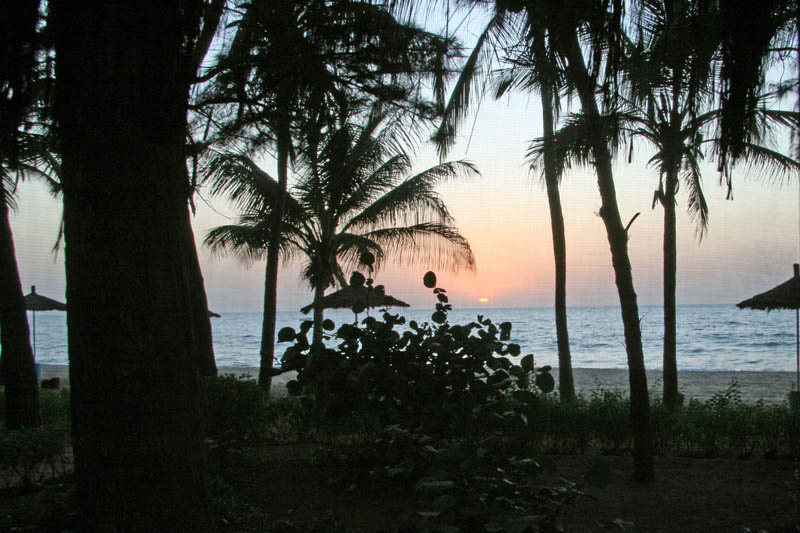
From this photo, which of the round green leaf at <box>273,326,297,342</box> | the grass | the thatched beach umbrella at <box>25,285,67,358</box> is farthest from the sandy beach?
the round green leaf at <box>273,326,297,342</box>

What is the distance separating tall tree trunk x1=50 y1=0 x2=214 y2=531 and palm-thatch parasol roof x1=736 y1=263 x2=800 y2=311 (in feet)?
42.2

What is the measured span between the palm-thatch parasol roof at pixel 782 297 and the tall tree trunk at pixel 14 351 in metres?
12.9

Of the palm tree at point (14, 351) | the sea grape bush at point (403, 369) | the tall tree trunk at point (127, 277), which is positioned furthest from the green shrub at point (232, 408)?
the tall tree trunk at point (127, 277)

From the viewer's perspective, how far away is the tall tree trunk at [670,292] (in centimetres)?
942

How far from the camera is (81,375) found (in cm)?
221

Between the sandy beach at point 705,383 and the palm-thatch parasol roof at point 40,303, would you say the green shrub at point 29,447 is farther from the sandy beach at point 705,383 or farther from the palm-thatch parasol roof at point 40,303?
the palm-thatch parasol roof at point 40,303

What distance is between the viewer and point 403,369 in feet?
13.3

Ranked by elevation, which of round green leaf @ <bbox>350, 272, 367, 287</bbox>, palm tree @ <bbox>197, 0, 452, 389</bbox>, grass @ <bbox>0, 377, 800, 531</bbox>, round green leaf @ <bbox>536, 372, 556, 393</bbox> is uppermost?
palm tree @ <bbox>197, 0, 452, 389</bbox>

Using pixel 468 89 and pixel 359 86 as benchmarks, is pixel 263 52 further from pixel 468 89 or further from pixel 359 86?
pixel 468 89

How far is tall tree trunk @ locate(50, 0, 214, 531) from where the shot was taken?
7.18 ft

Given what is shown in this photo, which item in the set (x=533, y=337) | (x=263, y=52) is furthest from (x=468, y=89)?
(x=533, y=337)

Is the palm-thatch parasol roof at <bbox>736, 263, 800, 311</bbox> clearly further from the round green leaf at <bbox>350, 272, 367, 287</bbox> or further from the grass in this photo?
the round green leaf at <bbox>350, 272, 367, 287</bbox>

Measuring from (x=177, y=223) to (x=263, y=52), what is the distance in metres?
1.43

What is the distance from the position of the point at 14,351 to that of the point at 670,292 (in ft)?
29.8
